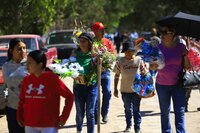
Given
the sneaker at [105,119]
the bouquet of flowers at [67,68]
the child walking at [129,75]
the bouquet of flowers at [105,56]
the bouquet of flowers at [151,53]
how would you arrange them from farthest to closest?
the sneaker at [105,119] < the child walking at [129,75] < the bouquet of flowers at [105,56] < the bouquet of flowers at [151,53] < the bouquet of flowers at [67,68]

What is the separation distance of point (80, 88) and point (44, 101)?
2.74 m

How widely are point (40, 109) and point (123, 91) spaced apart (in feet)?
12.3

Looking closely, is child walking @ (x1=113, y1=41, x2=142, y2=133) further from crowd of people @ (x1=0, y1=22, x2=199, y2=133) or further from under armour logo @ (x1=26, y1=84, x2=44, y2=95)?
under armour logo @ (x1=26, y1=84, x2=44, y2=95)

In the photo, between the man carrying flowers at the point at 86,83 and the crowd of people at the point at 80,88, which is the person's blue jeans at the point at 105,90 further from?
the man carrying flowers at the point at 86,83

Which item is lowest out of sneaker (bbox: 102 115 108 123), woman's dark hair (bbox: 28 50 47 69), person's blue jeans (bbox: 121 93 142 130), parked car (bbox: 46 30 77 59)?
sneaker (bbox: 102 115 108 123)

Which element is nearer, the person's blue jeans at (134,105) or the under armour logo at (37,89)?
the under armour logo at (37,89)

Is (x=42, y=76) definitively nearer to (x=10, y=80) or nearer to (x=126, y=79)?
(x=10, y=80)

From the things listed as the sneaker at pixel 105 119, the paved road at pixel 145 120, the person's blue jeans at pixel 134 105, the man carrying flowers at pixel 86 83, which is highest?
the man carrying flowers at pixel 86 83

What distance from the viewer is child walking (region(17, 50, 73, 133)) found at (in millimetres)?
5203

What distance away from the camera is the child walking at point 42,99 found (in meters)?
5.20

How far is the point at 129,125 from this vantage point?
901 centimetres

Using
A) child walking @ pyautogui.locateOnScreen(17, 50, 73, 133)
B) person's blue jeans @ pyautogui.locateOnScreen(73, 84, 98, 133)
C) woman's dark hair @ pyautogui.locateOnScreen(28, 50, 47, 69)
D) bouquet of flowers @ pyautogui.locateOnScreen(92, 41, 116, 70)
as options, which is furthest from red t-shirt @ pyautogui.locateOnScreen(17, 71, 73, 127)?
bouquet of flowers @ pyautogui.locateOnScreen(92, 41, 116, 70)

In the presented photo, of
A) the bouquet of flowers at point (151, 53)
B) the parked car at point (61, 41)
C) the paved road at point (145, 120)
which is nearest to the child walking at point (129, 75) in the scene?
the paved road at point (145, 120)

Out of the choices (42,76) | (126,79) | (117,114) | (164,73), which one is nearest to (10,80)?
(42,76)
